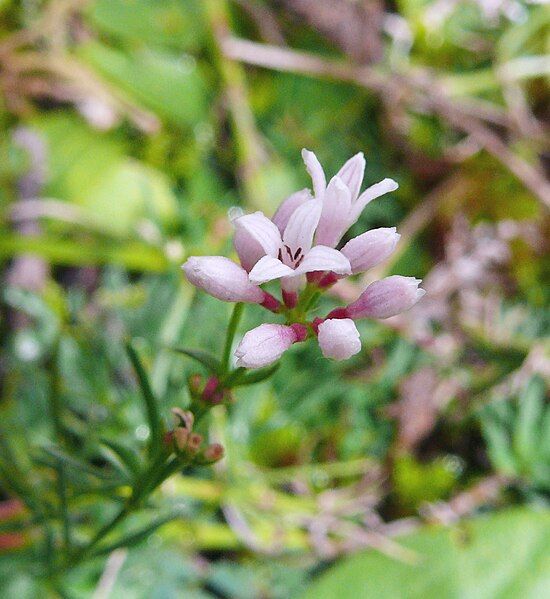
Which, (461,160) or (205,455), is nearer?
(205,455)

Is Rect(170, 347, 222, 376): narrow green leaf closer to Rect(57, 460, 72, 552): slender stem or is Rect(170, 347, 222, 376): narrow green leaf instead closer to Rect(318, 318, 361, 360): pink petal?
Rect(318, 318, 361, 360): pink petal

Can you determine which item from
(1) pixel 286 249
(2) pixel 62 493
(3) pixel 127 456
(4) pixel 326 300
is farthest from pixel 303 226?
(4) pixel 326 300

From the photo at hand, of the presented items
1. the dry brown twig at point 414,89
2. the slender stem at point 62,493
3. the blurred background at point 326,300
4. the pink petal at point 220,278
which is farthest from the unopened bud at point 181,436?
the dry brown twig at point 414,89

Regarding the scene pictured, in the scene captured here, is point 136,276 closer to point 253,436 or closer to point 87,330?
point 87,330

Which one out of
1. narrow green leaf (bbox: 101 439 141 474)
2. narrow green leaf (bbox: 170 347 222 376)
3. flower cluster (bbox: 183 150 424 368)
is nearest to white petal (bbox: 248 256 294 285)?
flower cluster (bbox: 183 150 424 368)

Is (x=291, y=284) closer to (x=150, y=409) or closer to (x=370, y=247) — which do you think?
(x=370, y=247)

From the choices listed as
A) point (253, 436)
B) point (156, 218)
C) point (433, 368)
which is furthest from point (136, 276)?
point (433, 368)
